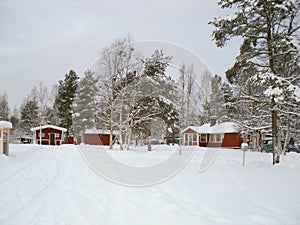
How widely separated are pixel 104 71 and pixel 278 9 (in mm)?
14077

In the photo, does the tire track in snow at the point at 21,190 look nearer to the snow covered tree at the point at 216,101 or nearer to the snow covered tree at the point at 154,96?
the snow covered tree at the point at 154,96

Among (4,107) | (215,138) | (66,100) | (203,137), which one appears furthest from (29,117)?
(215,138)

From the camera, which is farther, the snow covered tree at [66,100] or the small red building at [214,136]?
the snow covered tree at [66,100]

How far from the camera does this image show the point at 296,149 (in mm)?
23219

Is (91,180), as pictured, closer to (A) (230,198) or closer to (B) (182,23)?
(A) (230,198)

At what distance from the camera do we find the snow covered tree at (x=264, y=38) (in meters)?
10.3

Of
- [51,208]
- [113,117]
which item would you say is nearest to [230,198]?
[51,208]

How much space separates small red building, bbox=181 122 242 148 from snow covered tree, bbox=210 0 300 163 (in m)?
18.1

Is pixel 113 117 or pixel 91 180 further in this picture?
pixel 113 117

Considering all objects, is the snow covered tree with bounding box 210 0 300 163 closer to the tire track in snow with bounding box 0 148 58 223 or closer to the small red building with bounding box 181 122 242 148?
the tire track in snow with bounding box 0 148 58 223

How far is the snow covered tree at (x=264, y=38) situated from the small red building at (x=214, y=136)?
1808cm

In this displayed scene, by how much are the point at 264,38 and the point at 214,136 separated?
68.9ft

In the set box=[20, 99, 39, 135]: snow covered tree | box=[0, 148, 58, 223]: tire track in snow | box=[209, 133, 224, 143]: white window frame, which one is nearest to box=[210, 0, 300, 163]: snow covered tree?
box=[0, 148, 58, 223]: tire track in snow

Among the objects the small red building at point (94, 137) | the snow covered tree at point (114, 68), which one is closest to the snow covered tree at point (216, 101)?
the snow covered tree at point (114, 68)
